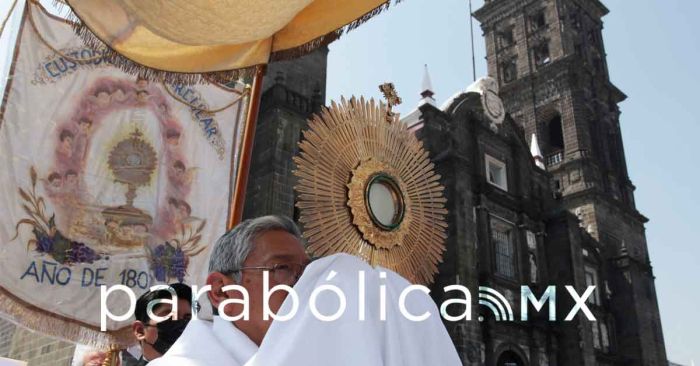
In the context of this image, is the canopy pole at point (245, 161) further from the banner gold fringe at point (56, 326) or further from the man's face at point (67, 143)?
the man's face at point (67, 143)

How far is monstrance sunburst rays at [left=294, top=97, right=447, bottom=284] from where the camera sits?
12.3 feet

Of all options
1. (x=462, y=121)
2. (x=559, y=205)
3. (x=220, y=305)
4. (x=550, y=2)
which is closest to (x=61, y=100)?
(x=220, y=305)

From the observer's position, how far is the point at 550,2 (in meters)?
31.0

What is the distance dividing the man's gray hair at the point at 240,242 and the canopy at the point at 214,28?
72.5 inches

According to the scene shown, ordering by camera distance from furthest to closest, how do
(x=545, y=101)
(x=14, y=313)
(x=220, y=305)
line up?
(x=545, y=101) < (x=14, y=313) < (x=220, y=305)

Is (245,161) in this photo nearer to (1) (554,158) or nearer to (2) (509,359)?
(2) (509,359)

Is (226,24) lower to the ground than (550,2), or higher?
lower

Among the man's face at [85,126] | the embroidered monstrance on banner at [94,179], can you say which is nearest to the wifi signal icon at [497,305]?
the embroidered monstrance on banner at [94,179]

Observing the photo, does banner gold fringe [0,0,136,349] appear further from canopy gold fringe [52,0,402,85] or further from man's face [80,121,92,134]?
canopy gold fringe [52,0,402,85]

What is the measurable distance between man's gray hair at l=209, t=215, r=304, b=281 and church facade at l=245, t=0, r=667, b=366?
8129 mm

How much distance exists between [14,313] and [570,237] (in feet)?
57.1

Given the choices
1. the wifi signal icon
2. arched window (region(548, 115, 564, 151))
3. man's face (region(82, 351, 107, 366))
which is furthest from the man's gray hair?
arched window (region(548, 115, 564, 151))

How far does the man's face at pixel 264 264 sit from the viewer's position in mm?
1616

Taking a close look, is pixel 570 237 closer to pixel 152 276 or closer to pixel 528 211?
pixel 528 211
